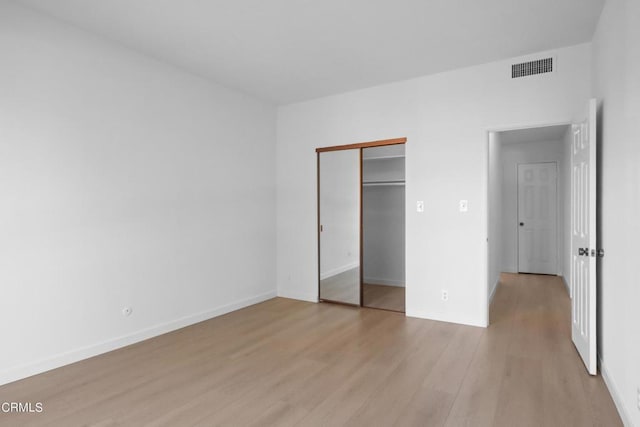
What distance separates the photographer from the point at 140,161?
356 centimetres

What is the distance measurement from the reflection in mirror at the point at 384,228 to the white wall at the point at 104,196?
1938mm

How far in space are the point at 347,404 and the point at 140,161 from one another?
2.90m

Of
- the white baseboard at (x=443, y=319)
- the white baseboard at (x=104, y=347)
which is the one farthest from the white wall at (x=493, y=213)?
the white baseboard at (x=104, y=347)

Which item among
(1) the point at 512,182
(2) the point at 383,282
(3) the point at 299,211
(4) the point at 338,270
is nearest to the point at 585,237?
(4) the point at 338,270

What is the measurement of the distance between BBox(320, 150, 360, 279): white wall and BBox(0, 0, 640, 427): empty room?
0.03m

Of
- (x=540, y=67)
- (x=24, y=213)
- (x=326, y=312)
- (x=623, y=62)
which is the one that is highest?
(x=540, y=67)

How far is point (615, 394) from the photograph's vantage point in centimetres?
232

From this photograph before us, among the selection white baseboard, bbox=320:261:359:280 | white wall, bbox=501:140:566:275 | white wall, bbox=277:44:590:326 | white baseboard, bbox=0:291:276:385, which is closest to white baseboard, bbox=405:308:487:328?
white wall, bbox=277:44:590:326

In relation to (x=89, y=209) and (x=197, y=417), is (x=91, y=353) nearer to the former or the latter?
(x=89, y=209)

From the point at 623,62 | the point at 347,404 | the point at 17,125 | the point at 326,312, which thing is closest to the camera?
the point at 623,62

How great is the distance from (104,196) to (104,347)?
1354 mm

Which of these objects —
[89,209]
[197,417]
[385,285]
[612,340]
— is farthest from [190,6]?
[385,285]

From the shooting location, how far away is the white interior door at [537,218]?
22.6ft

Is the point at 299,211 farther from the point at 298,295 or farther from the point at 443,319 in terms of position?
the point at 443,319
